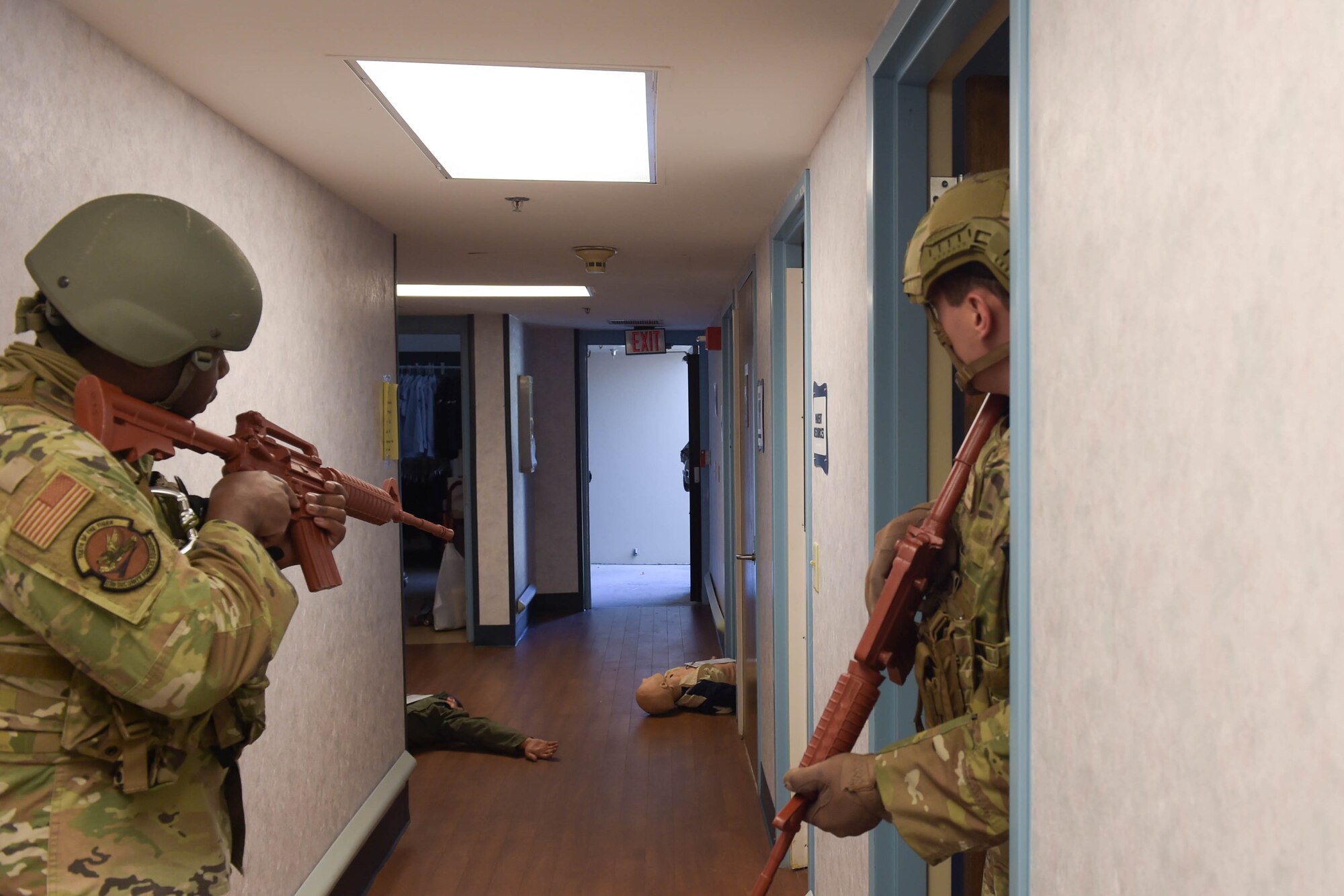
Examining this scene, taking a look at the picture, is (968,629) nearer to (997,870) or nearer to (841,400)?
(997,870)

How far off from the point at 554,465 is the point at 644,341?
4.06 feet

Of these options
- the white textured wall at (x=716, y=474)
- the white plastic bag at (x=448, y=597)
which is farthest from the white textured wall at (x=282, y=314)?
the white plastic bag at (x=448, y=597)

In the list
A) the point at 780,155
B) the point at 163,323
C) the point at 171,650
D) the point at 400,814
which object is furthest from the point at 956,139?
the point at 400,814

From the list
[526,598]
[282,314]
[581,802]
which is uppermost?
[282,314]

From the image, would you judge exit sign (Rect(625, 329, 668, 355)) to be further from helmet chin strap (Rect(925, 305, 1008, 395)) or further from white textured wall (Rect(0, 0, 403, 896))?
helmet chin strap (Rect(925, 305, 1008, 395))

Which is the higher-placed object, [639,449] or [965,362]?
[965,362]

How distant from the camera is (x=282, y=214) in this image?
100 inches

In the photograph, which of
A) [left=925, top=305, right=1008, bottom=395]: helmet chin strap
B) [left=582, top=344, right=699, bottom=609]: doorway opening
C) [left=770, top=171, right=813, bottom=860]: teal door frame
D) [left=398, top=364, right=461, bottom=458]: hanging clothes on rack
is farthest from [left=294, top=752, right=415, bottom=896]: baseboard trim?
[left=582, top=344, right=699, bottom=609]: doorway opening

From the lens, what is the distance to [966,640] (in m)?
1.20

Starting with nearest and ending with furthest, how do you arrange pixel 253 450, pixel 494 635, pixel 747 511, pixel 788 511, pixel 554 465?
pixel 253 450, pixel 788 511, pixel 747 511, pixel 494 635, pixel 554 465

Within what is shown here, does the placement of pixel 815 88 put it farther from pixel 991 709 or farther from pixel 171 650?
pixel 171 650

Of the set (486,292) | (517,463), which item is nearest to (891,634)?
(486,292)

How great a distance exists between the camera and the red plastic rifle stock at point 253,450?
1.18 metres

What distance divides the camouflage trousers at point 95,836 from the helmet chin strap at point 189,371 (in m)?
0.46
